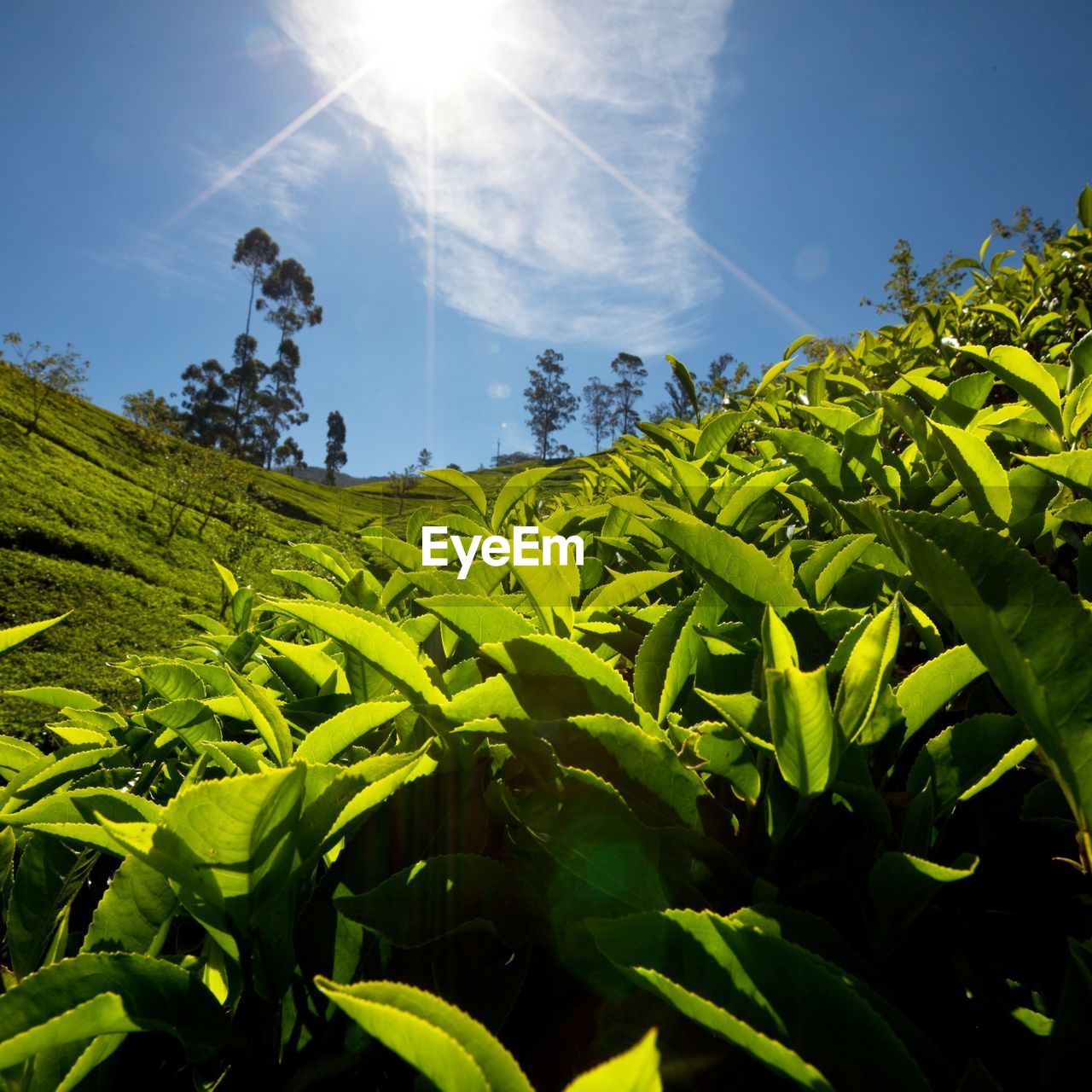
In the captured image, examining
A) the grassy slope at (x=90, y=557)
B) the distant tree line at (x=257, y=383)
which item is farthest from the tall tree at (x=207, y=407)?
the grassy slope at (x=90, y=557)

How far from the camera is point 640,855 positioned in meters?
0.64

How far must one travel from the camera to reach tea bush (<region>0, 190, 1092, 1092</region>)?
49cm

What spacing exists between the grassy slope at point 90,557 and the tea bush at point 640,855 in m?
2.55

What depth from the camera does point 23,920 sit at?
0.84 meters

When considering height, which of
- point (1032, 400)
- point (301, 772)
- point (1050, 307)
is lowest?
point (301, 772)

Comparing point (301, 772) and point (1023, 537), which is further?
point (1023, 537)

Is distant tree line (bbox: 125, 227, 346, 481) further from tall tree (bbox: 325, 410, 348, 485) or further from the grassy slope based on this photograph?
the grassy slope

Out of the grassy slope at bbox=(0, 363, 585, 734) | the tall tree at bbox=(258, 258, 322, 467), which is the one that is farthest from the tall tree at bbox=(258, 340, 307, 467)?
the grassy slope at bbox=(0, 363, 585, 734)

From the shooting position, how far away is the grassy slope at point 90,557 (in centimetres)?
948

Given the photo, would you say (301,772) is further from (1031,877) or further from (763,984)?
(1031,877)

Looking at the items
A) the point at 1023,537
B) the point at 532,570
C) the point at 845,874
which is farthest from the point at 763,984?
the point at 1023,537

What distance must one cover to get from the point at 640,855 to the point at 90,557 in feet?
53.1

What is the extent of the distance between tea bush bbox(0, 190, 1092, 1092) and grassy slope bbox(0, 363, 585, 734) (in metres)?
2.55

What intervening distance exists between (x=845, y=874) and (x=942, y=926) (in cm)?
14
